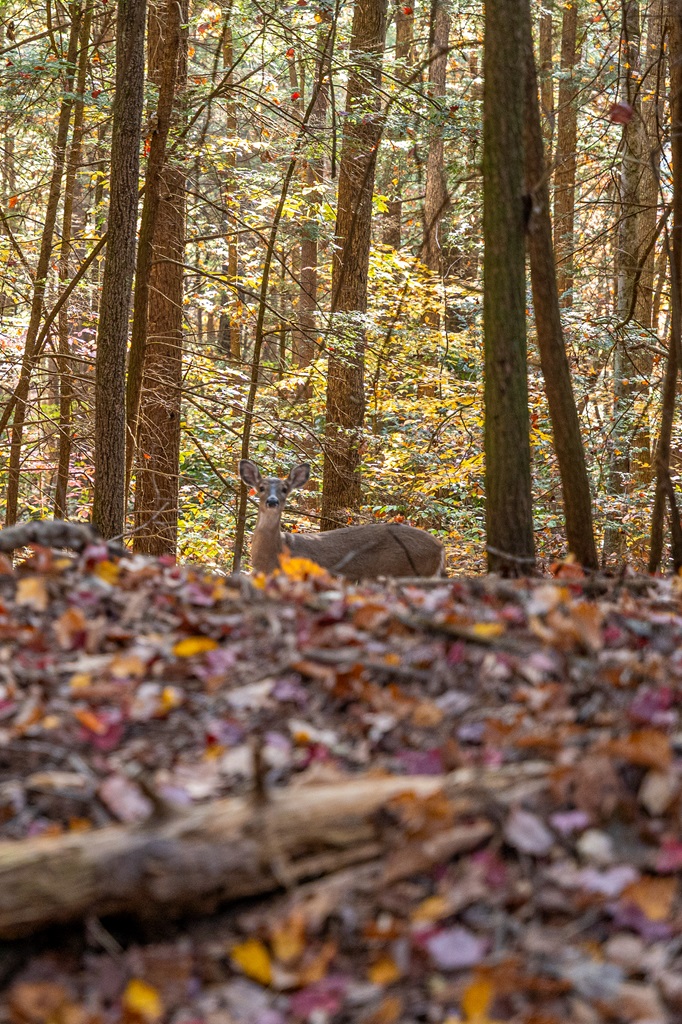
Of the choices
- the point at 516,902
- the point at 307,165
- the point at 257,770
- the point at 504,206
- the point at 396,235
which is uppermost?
the point at 396,235

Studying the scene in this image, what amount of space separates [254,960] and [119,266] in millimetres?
5723

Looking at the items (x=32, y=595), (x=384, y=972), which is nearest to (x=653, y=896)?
(x=384, y=972)

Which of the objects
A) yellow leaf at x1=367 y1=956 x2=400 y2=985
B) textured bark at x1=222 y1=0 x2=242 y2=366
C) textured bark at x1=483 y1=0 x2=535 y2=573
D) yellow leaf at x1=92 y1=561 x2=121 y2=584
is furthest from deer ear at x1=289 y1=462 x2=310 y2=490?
yellow leaf at x1=367 y1=956 x2=400 y2=985

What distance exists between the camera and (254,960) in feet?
8.87

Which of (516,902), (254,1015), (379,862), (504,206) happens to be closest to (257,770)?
(379,862)

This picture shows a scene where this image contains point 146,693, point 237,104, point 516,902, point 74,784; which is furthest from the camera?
point 237,104

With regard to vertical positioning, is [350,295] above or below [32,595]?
above

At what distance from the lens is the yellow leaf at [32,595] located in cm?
420

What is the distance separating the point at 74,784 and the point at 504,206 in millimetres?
3672

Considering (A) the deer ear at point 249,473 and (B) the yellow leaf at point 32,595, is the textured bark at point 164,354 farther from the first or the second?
(B) the yellow leaf at point 32,595

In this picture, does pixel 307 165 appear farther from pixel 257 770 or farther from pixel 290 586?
pixel 257 770

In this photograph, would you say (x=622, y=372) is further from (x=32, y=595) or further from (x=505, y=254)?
(x=32, y=595)

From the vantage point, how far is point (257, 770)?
2.92 m

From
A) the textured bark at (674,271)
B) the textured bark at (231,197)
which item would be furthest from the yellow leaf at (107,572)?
the textured bark at (231,197)
